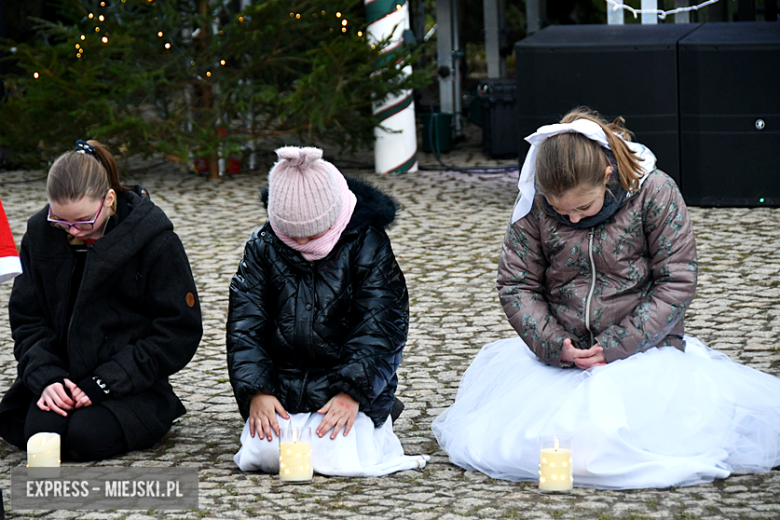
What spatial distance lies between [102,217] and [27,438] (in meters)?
0.85

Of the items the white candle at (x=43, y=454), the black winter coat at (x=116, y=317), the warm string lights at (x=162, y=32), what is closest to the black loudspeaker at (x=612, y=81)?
the warm string lights at (x=162, y=32)

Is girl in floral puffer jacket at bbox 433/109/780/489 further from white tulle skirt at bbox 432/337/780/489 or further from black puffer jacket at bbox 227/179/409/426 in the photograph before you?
black puffer jacket at bbox 227/179/409/426

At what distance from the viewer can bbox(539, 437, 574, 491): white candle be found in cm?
323

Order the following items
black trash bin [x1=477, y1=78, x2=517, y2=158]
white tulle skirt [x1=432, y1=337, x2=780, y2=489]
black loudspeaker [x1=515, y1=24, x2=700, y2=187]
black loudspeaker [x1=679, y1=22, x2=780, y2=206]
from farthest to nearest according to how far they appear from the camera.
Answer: black trash bin [x1=477, y1=78, x2=517, y2=158], black loudspeaker [x1=515, y1=24, x2=700, y2=187], black loudspeaker [x1=679, y1=22, x2=780, y2=206], white tulle skirt [x1=432, y1=337, x2=780, y2=489]

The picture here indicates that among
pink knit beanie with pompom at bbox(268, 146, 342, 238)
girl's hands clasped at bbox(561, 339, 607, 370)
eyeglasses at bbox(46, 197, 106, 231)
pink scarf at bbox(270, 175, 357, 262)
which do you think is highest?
pink knit beanie with pompom at bbox(268, 146, 342, 238)

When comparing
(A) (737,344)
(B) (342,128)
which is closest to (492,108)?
(B) (342,128)

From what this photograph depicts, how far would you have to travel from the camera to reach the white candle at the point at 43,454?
3434mm

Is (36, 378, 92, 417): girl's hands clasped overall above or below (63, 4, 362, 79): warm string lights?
below

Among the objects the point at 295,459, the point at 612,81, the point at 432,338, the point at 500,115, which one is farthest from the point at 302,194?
the point at 500,115

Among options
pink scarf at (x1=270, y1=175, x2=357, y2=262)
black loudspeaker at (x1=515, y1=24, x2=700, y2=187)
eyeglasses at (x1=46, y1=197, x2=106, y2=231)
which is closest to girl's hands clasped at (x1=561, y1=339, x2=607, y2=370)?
pink scarf at (x1=270, y1=175, x2=357, y2=262)

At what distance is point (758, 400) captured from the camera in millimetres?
3590

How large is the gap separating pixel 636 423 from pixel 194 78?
27.3ft

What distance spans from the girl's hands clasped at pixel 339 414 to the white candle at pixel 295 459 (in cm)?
9

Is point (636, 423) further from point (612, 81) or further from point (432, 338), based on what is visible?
point (612, 81)
